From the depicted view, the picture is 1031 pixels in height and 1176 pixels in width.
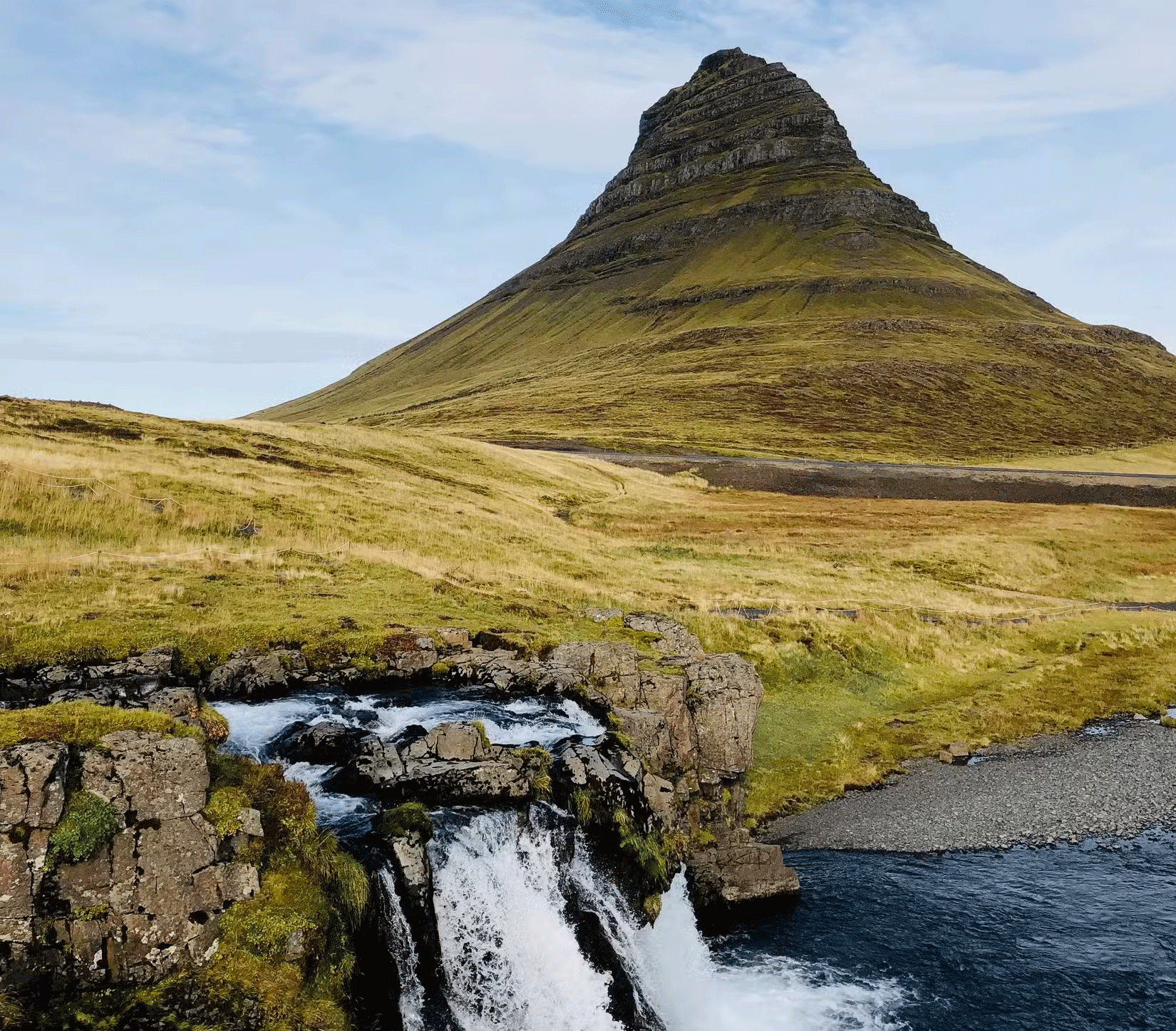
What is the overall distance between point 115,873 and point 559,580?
34.1 meters

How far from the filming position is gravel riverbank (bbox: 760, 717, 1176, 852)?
2997cm

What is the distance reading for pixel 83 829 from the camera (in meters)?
15.0

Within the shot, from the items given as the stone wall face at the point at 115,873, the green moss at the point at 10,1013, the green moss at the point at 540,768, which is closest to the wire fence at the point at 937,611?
the green moss at the point at 540,768

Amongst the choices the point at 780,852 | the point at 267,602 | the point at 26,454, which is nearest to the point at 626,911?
the point at 780,852

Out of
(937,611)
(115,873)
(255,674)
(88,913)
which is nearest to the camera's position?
(88,913)

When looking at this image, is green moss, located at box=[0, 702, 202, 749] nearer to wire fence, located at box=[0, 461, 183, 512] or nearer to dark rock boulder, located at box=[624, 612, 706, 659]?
dark rock boulder, located at box=[624, 612, 706, 659]

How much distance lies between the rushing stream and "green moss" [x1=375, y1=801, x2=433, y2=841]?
51 centimetres

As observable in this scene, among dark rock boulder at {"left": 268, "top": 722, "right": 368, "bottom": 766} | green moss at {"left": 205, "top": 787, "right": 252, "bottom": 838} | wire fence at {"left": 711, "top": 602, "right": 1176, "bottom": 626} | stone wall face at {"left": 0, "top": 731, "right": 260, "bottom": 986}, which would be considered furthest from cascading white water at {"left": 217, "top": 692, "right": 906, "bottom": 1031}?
wire fence at {"left": 711, "top": 602, "right": 1176, "bottom": 626}

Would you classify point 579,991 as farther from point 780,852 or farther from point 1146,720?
point 1146,720

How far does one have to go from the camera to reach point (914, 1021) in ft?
67.5

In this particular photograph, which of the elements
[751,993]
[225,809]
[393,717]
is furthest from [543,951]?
[393,717]

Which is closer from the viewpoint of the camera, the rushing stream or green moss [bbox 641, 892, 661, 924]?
the rushing stream

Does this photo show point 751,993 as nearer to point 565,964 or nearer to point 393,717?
point 565,964

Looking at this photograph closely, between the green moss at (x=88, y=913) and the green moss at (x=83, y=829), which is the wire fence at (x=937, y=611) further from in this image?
the green moss at (x=88, y=913)
